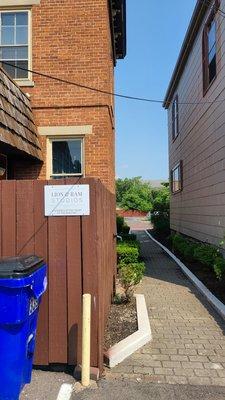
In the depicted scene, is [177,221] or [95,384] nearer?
[95,384]

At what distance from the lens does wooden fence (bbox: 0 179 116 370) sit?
4.74 m

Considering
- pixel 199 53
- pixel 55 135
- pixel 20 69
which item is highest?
pixel 199 53

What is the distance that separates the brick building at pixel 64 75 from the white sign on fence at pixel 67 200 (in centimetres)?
518

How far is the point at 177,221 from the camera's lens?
21.0 meters

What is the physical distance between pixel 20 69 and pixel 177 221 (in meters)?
12.6

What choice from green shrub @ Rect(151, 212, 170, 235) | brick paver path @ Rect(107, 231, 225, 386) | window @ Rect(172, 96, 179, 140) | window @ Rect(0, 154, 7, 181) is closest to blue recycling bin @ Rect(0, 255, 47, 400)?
brick paver path @ Rect(107, 231, 225, 386)

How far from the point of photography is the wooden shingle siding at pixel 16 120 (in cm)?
718

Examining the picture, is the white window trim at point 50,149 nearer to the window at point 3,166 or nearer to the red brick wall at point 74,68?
the red brick wall at point 74,68

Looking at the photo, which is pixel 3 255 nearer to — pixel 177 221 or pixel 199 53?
pixel 199 53

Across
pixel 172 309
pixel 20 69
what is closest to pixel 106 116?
pixel 20 69

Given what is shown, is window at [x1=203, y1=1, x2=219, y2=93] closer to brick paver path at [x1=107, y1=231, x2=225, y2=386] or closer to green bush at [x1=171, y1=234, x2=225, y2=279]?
green bush at [x1=171, y1=234, x2=225, y2=279]

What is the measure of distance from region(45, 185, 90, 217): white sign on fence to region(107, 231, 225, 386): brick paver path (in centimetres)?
178

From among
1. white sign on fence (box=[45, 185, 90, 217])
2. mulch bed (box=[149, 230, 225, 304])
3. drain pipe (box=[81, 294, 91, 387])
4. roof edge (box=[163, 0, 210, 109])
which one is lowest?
mulch bed (box=[149, 230, 225, 304])

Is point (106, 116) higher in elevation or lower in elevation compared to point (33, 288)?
higher
